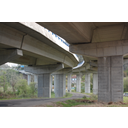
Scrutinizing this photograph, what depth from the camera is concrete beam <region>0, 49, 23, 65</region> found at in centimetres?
1650

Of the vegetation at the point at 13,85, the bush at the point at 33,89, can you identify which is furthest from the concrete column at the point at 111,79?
the bush at the point at 33,89

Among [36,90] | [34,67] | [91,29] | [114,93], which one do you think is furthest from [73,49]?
[36,90]

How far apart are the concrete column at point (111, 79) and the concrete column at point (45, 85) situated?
1854 centimetres

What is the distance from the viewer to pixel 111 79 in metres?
17.9

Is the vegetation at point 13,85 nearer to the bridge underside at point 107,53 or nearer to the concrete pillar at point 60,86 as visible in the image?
the concrete pillar at point 60,86

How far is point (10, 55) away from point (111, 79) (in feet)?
40.2

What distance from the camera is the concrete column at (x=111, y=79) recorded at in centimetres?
1742

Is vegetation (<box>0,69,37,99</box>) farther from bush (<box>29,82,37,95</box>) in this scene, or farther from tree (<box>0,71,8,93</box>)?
bush (<box>29,82,37,95</box>)

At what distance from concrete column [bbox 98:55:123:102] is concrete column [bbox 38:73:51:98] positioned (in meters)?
18.5

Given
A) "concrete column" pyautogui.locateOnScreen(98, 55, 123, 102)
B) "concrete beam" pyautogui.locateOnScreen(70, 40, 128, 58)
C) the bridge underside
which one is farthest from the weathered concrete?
"concrete column" pyautogui.locateOnScreen(98, 55, 123, 102)

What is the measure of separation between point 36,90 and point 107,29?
27.2 metres

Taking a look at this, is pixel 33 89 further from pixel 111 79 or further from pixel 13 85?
pixel 111 79

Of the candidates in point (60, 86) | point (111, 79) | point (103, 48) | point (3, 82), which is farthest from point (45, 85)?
point (103, 48)

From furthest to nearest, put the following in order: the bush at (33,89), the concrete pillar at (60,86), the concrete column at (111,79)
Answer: the concrete pillar at (60,86), the bush at (33,89), the concrete column at (111,79)
